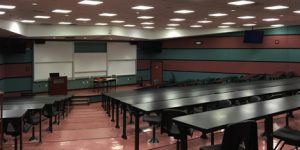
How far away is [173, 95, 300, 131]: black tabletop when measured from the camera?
3019 millimetres

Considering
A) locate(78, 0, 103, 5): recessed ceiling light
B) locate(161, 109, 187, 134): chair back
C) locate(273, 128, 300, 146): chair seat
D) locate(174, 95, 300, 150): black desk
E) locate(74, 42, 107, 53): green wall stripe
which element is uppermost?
locate(78, 0, 103, 5): recessed ceiling light

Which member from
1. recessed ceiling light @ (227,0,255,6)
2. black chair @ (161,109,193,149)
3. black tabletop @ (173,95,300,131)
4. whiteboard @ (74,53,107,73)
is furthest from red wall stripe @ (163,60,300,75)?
black chair @ (161,109,193,149)

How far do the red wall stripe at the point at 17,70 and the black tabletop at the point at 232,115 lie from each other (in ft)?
40.9

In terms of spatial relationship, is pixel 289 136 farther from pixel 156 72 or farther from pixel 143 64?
pixel 143 64

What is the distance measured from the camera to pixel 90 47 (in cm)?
1612

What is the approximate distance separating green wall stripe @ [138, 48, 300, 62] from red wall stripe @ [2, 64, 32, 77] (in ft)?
22.6

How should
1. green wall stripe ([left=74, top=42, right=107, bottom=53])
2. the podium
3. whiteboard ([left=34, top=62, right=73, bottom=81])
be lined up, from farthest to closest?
green wall stripe ([left=74, top=42, right=107, bottom=53]), whiteboard ([left=34, top=62, right=73, bottom=81]), the podium

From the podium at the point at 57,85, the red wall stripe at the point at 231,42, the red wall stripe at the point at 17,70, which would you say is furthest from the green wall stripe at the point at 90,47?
the red wall stripe at the point at 231,42

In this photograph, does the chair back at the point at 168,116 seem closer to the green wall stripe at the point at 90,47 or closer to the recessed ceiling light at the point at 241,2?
the recessed ceiling light at the point at 241,2

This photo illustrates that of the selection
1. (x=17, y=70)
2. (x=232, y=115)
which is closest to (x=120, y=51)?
(x=17, y=70)

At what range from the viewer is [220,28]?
14945mm

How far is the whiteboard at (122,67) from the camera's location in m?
16.8

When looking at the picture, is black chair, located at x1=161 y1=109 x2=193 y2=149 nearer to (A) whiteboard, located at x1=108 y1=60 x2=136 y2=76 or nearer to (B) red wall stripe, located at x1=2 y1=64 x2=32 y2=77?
(B) red wall stripe, located at x1=2 y1=64 x2=32 y2=77

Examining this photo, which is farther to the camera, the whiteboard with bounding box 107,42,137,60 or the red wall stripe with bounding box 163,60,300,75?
the whiteboard with bounding box 107,42,137,60
